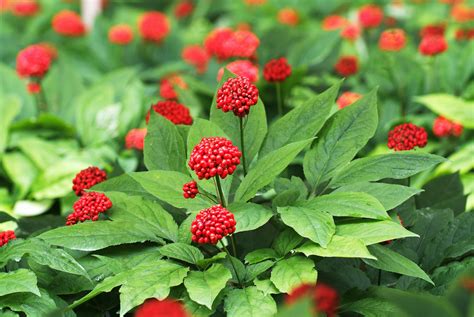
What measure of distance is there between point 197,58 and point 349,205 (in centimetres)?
315

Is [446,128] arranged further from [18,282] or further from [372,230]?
[18,282]

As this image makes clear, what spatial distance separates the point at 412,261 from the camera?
8.66 feet

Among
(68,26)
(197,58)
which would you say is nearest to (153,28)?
(197,58)

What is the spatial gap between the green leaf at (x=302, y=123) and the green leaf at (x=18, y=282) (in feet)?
2.95

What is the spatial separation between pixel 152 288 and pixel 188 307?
0.12 meters

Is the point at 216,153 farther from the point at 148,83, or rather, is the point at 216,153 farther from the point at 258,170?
the point at 148,83

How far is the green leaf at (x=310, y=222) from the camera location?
7.88 feet

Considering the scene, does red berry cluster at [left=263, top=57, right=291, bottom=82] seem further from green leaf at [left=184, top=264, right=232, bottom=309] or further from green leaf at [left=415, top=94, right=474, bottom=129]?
green leaf at [left=184, top=264, right=232, bottom=309]

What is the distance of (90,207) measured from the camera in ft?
8.83

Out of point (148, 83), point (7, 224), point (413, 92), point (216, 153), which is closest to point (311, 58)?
point (413, 92)

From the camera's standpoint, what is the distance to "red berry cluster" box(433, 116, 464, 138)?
3.88 metres

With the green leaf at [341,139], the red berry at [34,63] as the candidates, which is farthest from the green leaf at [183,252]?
the red berry at [34,63]

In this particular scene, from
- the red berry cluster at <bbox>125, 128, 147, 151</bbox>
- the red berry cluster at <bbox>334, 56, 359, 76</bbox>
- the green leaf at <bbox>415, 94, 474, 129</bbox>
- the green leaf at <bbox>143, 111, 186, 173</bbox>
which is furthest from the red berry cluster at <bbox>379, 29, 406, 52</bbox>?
the green leaf at <bbox>143, 111, 186, 173</bbox>

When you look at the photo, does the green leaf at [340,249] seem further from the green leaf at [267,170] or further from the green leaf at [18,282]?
the green leaf at [18,282]
